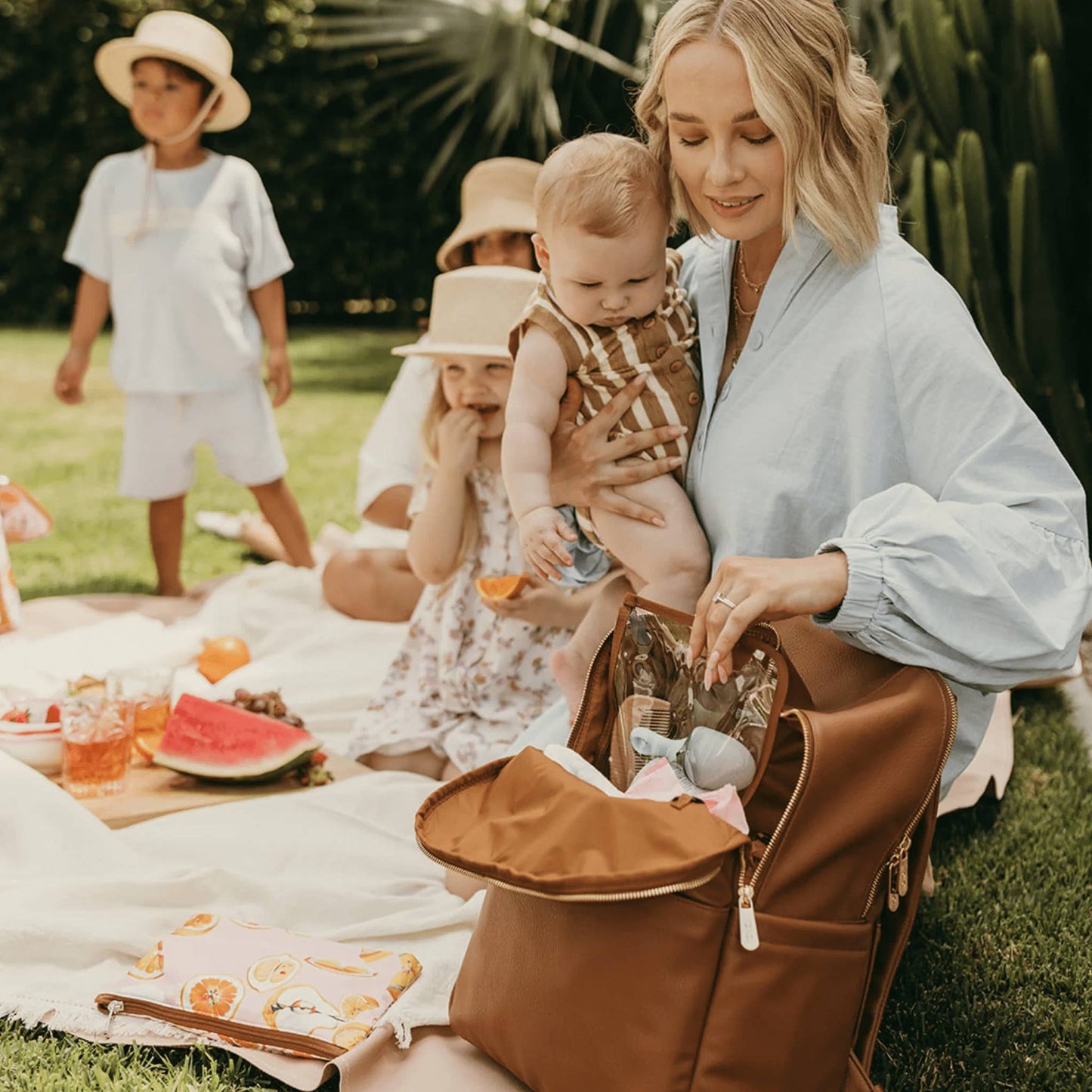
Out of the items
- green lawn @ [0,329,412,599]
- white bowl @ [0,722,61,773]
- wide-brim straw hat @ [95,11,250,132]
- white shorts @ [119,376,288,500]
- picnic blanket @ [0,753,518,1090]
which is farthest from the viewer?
green lawn @ [0,329,412,599]

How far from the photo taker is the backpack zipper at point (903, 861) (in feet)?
6.12

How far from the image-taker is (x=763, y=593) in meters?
1.88

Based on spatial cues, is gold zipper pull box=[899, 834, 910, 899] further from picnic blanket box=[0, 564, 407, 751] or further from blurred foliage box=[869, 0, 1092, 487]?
blurred foliage box=[869, 0, 1092, 487]

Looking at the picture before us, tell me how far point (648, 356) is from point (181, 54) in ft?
11.1

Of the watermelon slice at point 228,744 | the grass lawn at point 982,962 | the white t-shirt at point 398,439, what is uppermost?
the white t-shirt at point 398,439

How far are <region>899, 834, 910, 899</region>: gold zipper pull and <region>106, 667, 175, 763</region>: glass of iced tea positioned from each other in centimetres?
212

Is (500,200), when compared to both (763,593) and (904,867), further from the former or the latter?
(904,867)

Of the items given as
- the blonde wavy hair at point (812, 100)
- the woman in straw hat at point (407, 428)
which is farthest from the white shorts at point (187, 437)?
the blonde wavy hair at point (812, 100)

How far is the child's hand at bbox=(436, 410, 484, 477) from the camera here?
10.9 ft

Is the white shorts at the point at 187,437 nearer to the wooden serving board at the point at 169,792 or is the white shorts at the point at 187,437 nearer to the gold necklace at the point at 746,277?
the wooden serving board at the point at 169,792

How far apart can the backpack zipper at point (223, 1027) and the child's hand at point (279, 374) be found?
131 inches

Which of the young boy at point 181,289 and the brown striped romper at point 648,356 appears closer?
the brown striped romper at point 648,356

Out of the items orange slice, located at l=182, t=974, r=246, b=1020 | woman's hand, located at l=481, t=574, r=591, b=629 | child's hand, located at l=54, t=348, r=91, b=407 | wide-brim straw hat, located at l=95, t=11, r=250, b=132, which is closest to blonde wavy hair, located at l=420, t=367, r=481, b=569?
woman's hand, located at l=481, t=574, r=591, b=629

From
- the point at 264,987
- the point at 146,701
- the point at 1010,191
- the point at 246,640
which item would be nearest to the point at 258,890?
the point at 264,987
